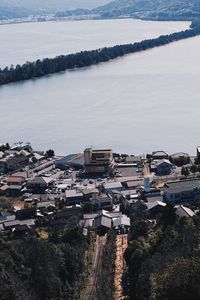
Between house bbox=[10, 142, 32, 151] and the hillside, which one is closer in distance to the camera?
house bbox=[10, 142, 32, 151]

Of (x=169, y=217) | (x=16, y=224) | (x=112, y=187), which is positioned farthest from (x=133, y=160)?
(x=169, y=217)

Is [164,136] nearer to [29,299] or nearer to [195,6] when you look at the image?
[29,299]

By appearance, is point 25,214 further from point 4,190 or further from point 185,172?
point 185,172

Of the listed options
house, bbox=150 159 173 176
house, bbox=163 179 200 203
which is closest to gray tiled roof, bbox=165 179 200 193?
house, bbox=163 179 200 203

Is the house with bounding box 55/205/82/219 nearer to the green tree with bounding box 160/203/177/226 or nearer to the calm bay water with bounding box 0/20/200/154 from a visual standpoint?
the green tree with bounding box 160/203/177/226

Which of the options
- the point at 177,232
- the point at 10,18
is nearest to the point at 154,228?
the point at 177,232

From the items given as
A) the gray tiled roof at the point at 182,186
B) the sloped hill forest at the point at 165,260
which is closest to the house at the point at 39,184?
the gray tiled roof at the point at 182,186
